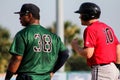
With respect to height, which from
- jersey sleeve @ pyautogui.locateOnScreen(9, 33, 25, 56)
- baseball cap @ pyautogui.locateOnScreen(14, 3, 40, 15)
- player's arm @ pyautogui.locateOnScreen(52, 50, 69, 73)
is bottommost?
player's arm @ pyautogui.locateOnScreen(52, 50, 69, 73)

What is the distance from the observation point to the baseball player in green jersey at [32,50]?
713 cm

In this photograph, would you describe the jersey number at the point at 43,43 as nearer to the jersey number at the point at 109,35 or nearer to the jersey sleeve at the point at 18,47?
the jersey sleeve at the point at 18,47

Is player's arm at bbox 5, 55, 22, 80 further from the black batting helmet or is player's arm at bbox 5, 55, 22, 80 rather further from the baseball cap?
the black batting helmet

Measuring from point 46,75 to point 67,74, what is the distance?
27.5ft

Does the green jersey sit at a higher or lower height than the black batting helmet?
lower

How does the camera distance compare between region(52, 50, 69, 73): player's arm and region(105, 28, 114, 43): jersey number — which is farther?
region(105, 28, 114, 43): jersey number

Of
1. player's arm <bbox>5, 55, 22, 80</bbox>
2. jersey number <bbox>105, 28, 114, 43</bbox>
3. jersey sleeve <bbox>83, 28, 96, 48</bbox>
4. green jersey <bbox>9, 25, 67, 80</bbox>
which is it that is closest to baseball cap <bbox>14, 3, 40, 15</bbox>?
green jersey <bbox>9, 25, 67, 80</bbox>

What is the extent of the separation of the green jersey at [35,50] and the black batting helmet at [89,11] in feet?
2.20

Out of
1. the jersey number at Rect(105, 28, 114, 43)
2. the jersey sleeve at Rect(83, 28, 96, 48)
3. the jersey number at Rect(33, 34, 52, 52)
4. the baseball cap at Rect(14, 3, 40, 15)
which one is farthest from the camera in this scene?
the jersey number at Rect(105, 28, 114, 43)

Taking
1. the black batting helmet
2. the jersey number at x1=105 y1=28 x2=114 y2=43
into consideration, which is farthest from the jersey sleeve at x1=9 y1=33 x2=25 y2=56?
the jersey number at x1=105 y1=28 x2=114 y2=43

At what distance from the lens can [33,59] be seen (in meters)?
7.22

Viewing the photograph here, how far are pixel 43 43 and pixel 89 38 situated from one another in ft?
2.20

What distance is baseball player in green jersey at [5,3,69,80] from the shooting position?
23.4 feet

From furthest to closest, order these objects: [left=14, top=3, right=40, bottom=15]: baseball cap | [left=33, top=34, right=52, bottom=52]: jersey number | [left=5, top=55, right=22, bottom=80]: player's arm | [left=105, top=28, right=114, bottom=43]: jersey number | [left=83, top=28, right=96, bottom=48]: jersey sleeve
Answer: [left=105, top=28, right=114, bottom=43]: jersey number
[left=83, top=28, right=96, bottom=48]: jersey sleeve
[left=14, top=3, right=40, bottom=15]: baseball cap
[left=33, top=34, right=52, bottom=52]: jersey number
[left=5, top=55, right=22, bottom=80]: player's arm
